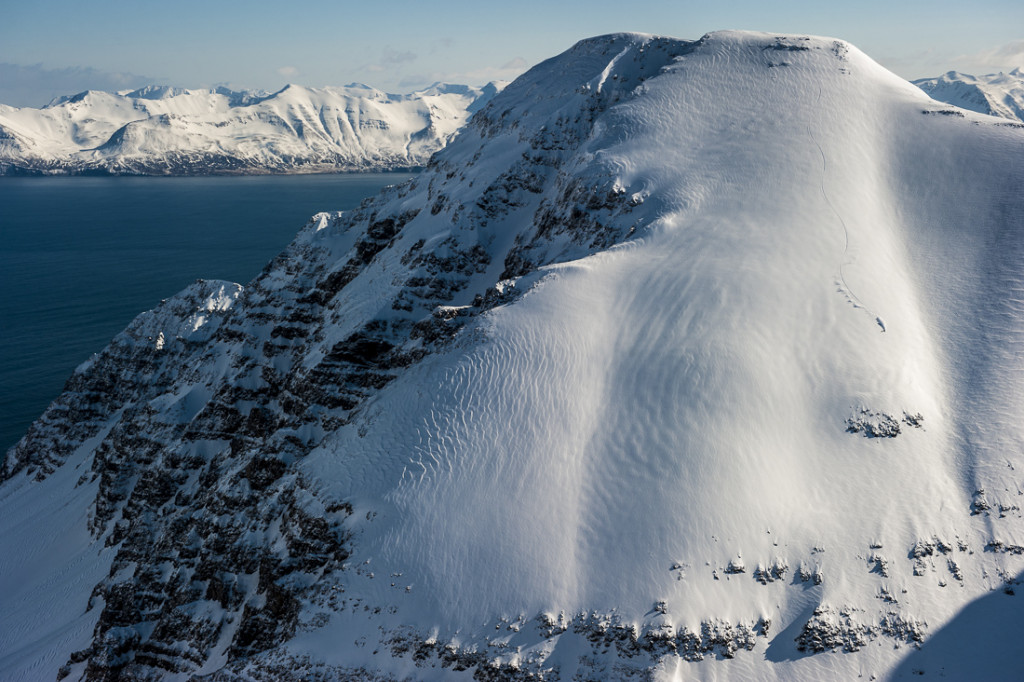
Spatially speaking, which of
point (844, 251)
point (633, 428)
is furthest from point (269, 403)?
point (844, 251)

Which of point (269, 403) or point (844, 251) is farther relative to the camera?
point (269, 403)

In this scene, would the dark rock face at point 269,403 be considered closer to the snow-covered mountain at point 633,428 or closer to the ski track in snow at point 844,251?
the snow-covered mountain at point 633,428

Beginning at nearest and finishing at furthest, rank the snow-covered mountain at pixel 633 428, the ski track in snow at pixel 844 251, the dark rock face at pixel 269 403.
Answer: the snow-covered mountain at pixel 633 428
the dark rock face at pixel 269 403
the ski track in snow at pixel 844 251

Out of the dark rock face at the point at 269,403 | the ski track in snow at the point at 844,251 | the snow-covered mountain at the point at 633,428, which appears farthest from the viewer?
the ski track in snow at the point at 844,251

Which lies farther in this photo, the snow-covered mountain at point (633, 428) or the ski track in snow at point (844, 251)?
the ski track in snow at point (844, 251)

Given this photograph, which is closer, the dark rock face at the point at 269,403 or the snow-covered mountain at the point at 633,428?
the snow-covered mountain at the point at 633,428

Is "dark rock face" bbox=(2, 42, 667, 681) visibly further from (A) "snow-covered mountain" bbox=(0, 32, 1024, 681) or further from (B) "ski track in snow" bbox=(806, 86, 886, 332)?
(B) "ski track in snow" bbox=(806, 86, 886, 332)

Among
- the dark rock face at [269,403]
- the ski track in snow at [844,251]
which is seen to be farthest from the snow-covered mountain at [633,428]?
the dark rock face at [269,403]

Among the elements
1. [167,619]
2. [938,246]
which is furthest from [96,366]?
[938,246]

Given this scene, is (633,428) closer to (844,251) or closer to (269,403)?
(844,251)
